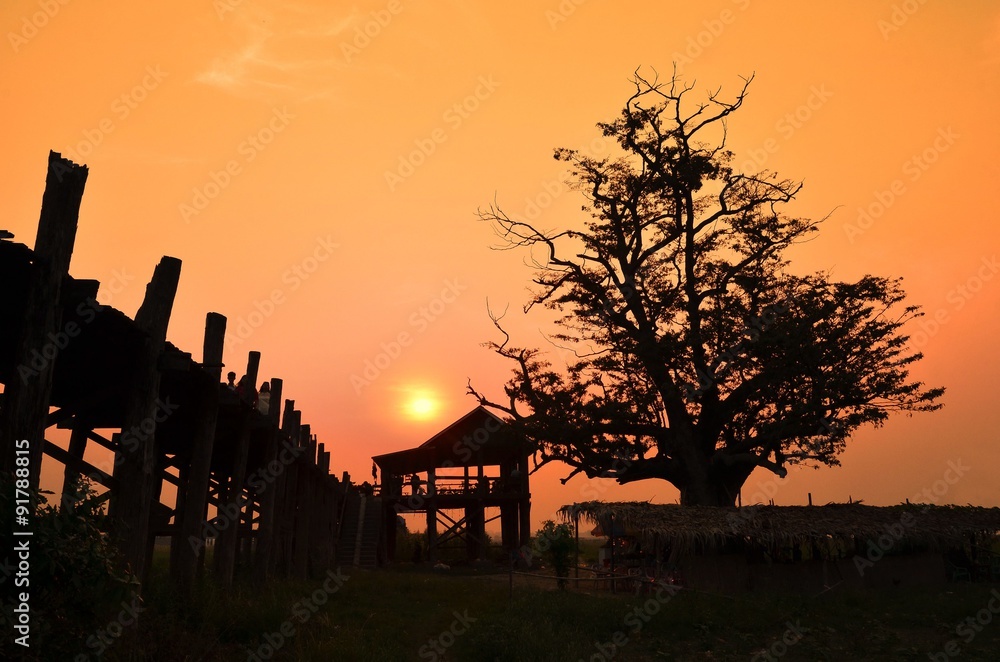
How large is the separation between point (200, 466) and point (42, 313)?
17.3 feet

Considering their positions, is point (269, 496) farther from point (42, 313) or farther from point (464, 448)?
point (464, 448)

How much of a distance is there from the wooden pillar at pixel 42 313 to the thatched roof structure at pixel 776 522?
1786cm

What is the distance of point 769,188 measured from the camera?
1203 inches

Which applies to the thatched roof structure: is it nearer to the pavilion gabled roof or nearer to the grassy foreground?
the grassy foreground

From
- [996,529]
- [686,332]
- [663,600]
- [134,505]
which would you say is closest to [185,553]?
[134,505]

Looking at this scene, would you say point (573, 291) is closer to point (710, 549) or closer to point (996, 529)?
point (710, 549)

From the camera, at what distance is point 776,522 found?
23.9 metres

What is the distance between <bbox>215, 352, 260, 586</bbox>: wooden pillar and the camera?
13.6 meters

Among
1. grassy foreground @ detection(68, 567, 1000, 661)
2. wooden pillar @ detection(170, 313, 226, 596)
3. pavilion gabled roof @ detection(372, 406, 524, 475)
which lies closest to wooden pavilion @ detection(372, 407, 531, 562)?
pavilion gabled roof @ detection(372, 406, 524, 475)

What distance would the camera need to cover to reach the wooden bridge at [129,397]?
727cm
